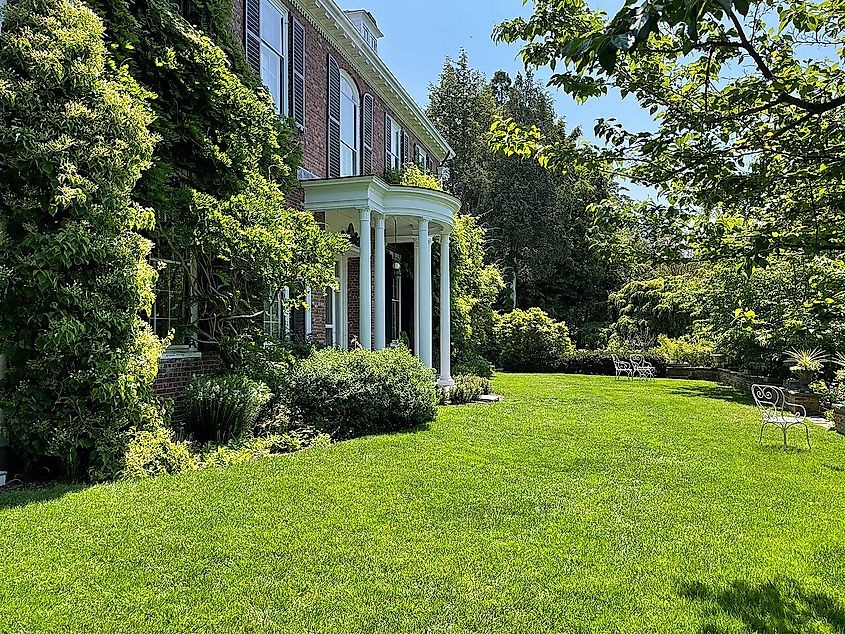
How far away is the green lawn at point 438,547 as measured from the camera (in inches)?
138

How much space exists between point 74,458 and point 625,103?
225 inches

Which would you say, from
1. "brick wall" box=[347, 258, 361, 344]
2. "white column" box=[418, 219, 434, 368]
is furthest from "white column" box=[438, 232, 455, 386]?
"brick wall" box=[347, 258, 361, 344]

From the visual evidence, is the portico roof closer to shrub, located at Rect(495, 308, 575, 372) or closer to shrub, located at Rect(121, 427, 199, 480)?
shrub, located at Rect(121, 427, 199, 480)

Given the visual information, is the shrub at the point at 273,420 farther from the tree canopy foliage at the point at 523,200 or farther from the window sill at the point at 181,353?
the tree canopy foliage at the point at 523,200

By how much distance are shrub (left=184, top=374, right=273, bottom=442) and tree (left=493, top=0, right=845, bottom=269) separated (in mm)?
5470

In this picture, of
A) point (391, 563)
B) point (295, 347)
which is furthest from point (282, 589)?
point (295, 347)

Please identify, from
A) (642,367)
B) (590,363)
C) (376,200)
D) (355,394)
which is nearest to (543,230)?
(590,363)

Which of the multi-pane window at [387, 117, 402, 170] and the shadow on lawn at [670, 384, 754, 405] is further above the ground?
the multi-pane window at [387, 117, 402, 170]

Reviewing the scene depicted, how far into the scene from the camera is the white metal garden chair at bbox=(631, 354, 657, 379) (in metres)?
22.0

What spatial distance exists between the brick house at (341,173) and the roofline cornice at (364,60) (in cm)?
3

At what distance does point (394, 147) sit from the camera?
1808 centimetres

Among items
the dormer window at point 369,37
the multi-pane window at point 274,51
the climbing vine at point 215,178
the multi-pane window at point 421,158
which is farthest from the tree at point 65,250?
the multi-pane window at point 421,158

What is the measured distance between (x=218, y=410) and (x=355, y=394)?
1980 mm

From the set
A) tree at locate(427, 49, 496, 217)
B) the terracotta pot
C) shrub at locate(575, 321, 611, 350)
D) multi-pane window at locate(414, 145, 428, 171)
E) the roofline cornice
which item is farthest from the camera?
tree at locate(427, 49, 496, 217)
